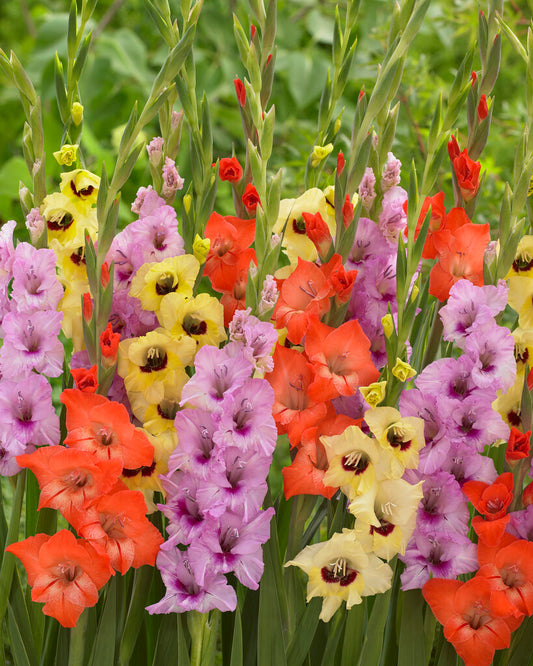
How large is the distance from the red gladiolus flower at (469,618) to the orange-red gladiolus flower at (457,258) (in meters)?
0.24

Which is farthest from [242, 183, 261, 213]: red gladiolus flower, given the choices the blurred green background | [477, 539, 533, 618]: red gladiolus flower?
the blurred green background

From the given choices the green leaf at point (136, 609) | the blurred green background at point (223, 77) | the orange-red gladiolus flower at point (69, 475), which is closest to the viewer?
the orange-red gladiolus flower at point (69, 475)

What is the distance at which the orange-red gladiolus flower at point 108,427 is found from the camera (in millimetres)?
603

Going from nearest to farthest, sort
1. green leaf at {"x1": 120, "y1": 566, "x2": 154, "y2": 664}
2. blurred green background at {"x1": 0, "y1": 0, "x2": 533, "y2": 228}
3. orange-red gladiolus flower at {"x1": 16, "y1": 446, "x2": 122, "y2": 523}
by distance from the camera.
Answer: orange-red gladiolus flower at {"x1": 16, "y1": 446, "x2": 122, "y2": 523}, green leaf at {"x1": 120, "y1": 566, "x2": 154, "y2": 664}, blurred green background at {"x1": 0, "y1": 0, "x2": 533, "y2": 228}

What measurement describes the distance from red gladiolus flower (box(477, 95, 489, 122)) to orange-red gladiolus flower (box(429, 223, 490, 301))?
9 centimetres

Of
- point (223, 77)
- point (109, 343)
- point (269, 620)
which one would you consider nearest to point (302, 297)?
point (109, 343)

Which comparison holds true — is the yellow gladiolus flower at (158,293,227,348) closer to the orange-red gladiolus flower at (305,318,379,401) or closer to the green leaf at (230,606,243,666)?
the orange-red gladiolus flower at (305,318,379,401)

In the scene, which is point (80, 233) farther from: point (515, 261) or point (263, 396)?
point (515, 261)

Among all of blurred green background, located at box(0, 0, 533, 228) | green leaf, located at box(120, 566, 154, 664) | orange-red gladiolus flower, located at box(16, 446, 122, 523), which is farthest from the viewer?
blurred green background, located at box(0, 0, 533, 228)

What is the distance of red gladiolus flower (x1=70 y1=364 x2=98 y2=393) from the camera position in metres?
0.59

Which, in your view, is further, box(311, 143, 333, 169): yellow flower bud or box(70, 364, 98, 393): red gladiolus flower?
box(311, 143, 333, 169): yellow flower bud

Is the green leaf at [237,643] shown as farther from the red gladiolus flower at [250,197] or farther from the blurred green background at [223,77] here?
the blurred green background at [223,77]

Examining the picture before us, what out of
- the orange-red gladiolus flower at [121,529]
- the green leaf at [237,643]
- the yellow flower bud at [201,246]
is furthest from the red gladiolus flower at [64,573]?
the yellow flower bud at [201,246]

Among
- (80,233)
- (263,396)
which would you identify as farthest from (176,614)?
(80,233)
